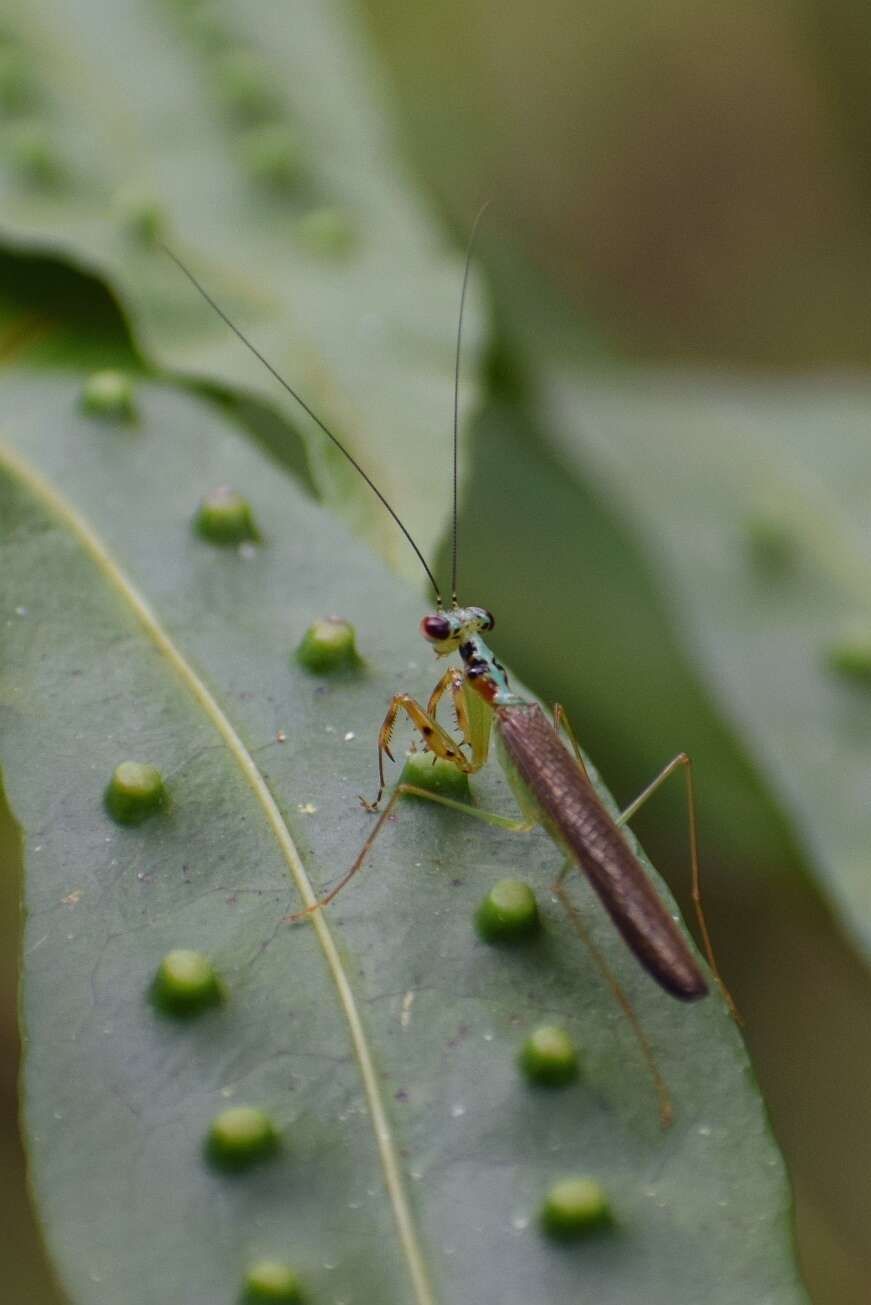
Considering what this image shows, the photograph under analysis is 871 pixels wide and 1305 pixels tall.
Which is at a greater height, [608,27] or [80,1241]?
[608,27]

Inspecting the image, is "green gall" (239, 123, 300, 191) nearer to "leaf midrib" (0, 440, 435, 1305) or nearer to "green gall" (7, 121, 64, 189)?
"green gall" (7, 121, 64, 189)

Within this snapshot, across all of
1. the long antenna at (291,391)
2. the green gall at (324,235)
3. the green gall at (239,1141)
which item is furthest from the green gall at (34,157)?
the green gall at (239,1141)

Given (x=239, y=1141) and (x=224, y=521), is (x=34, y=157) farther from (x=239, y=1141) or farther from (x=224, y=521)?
(x=239, y=1141)

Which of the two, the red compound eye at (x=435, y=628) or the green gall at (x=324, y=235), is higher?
the green gall at (x=324, y=235)

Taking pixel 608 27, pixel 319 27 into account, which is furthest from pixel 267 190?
pixel 608 27

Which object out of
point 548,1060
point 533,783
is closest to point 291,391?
point 533,783

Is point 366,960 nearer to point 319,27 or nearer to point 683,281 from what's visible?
point 319,27

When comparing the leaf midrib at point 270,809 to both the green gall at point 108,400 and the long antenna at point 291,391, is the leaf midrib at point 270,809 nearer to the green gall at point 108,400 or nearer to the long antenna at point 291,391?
the green gall at point 108,400

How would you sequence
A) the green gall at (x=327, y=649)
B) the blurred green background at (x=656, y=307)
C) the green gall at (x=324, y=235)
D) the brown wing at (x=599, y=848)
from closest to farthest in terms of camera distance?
the brown wing at (x=599, y=848)
the green gall at (x=327, y=649)
the green gall at (x=324, y=235)
the blurred green background at (x=656, y=307)
